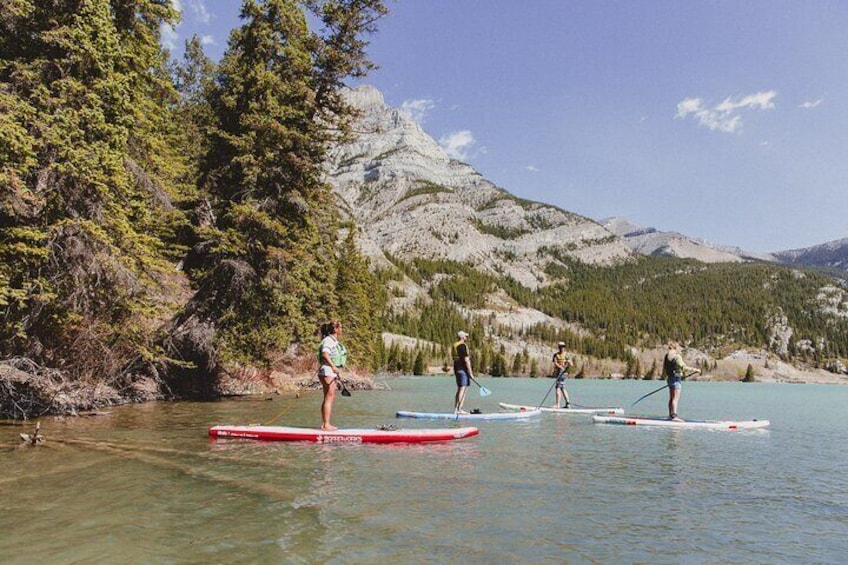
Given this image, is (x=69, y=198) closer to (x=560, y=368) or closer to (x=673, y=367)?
(x=560, y=368)

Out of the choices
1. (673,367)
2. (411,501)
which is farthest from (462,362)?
(411,501)

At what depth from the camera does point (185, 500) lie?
28.4 ft

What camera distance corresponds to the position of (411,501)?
351 inches

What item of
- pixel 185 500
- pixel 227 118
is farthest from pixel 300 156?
pixel 185 500

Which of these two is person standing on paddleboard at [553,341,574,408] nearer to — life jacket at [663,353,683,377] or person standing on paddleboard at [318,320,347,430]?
life jacket at [663,353,683,377]

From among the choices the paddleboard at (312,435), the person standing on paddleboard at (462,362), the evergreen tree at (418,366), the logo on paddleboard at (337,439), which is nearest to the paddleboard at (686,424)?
the person standing on paddleboard at (462,362)

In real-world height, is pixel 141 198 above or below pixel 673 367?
above

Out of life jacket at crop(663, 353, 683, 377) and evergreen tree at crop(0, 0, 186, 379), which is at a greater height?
evergreen tree at crop(0, 0, 186, 379)

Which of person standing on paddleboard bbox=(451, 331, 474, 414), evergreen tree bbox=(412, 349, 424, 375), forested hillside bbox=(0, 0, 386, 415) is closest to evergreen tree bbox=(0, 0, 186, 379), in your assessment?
forested hillside bbox=(0, 0, 386, 415)

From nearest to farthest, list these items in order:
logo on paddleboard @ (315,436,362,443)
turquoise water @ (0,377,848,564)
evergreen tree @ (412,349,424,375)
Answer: turquoise water @ (0,377,848,564) < logo on paddleboard @ (315,436,362,443) < evergreen tree @ (412,349,424,375)

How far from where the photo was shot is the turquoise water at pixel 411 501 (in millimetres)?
6680

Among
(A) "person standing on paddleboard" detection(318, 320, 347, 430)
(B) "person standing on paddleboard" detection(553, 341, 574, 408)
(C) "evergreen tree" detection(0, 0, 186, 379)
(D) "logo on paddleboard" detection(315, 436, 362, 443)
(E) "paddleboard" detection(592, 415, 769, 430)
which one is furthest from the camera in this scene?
(B) "person standing on paddleboard" detection(553, 341, 574, 408)

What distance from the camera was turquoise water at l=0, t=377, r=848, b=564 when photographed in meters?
6.68

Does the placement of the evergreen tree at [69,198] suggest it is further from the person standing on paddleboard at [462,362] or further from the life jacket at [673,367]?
the life jacket at [673,367]
